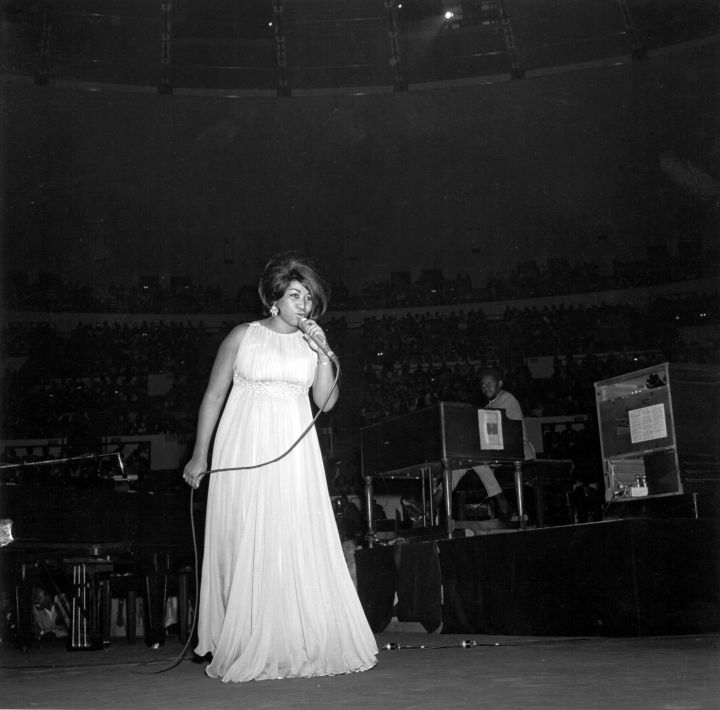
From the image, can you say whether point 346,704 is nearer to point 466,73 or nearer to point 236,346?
point 236,346

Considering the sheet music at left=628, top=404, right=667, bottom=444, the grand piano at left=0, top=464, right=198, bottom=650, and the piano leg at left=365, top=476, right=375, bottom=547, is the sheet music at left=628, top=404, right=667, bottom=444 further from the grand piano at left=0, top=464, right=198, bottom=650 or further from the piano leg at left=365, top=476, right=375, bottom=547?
the grand piano at left=0, top=464, right=198, bottom=650

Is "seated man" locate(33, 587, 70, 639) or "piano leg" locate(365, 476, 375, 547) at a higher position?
"piano leg" locate(365, 476, 375, 547)

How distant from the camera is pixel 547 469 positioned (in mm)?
6906

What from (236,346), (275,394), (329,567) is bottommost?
(329,567)

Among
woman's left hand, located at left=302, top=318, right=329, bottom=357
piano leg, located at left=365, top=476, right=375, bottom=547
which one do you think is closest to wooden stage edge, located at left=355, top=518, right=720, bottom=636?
piano leg, located at left=365, top=476, right=375, bottom=547

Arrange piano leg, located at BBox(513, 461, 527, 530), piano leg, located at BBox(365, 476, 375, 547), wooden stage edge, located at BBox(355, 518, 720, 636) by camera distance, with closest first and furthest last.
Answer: wooden stage edge, located at BBox(355, 518, 720, 636) → piano leg, located at BBox(513, 461, 527, 530) → piano leg, located at BBox(365, 476, 375, 547)

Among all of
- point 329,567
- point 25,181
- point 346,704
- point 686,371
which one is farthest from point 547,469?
point 25,181

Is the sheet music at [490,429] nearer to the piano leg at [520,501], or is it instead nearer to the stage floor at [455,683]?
the piano leg at [520,501]

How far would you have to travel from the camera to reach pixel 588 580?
4.14 m

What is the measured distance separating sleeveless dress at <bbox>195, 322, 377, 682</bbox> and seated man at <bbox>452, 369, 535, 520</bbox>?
350 cm

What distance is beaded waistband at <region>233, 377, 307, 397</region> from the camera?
9.41ft

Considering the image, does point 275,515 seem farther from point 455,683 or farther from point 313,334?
point 455,683

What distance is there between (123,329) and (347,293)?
478 cm

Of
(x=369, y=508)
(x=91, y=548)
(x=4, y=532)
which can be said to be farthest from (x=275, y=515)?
(x=369, y=508)
